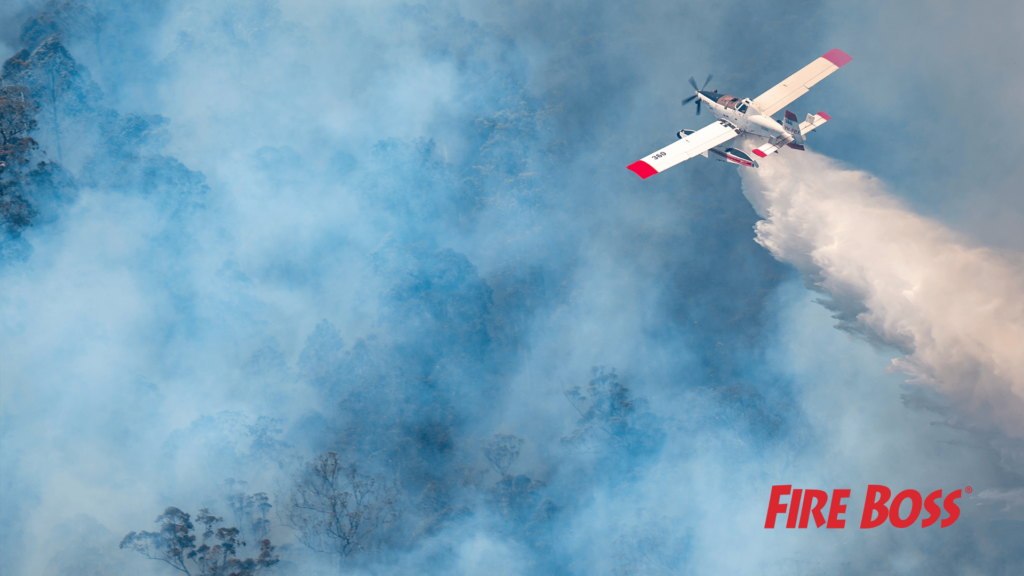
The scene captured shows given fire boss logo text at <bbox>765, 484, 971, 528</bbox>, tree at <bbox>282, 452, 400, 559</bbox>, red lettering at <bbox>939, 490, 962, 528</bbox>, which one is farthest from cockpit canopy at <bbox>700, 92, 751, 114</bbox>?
tree at <bbox>282, 452, 400, 559</bbox>

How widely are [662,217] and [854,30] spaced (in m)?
22.7

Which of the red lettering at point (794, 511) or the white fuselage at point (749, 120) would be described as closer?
the white fuselage at point (749, 120)

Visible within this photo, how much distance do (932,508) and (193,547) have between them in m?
55.3

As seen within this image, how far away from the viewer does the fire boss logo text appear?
63312 millimetres

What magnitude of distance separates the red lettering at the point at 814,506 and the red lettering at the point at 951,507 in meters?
9.98

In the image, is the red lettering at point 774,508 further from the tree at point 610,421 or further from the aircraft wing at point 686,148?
the aircraft wing at point 686,148

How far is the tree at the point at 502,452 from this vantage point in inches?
2763

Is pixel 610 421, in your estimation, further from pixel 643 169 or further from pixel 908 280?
pixel 643 169

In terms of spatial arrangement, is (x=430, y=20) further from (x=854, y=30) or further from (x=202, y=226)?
(x=854, y=30)

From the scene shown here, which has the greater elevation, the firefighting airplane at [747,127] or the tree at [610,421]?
the firefighting airplane at [747,127]

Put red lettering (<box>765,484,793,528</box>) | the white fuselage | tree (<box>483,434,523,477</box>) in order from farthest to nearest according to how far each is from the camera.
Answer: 1. tree (<box>483,434,523,477</box>)
2. red lettering (<box>765,484,793,528</box>)
3. the white fuselage

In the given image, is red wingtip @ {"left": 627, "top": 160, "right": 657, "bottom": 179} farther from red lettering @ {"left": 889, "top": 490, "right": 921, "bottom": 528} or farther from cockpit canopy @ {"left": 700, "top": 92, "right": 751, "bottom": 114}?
red lettering @ {"left": 889, "top": 490, "right": 921, "bottom": 528}

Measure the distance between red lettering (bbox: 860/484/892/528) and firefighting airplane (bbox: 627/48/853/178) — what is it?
28902mm

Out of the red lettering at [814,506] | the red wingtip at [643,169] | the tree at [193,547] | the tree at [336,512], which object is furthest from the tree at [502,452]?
the red wingtip at [643,169]
